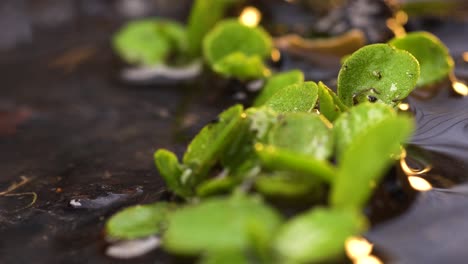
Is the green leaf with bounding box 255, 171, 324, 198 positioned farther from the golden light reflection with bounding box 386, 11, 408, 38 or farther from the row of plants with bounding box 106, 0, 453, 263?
the golden light reflection with bounding box 386, 11, 408, 38

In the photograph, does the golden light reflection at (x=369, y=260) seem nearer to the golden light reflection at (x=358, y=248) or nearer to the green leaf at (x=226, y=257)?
the golden light reflection at (x=358, y=248)

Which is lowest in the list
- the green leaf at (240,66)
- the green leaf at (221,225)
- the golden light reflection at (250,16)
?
the green leaf at (221,225)

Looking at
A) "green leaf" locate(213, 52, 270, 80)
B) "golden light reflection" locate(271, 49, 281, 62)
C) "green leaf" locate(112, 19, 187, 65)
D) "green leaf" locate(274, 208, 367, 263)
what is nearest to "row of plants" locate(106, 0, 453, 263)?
"green leaf" locate(274, 208, 367, 263)

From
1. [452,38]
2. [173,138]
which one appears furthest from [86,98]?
[452,38]

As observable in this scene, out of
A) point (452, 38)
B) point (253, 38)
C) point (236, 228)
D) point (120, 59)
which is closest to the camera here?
point (236, 228)

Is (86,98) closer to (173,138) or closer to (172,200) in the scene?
(173,138)

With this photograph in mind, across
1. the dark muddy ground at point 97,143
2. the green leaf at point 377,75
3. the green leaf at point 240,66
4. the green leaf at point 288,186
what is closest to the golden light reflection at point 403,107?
the dark muddy ground at point 97,143

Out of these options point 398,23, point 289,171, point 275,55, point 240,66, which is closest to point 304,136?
point 289,171
